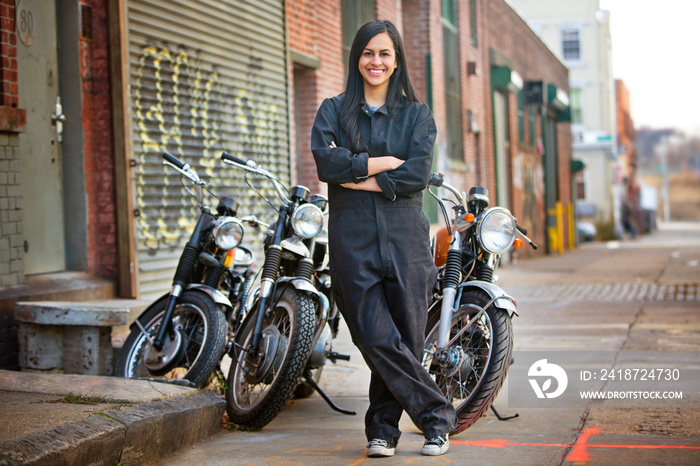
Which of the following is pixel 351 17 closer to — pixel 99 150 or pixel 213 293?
pixel 99 150

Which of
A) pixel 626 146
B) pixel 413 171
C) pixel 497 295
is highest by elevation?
pixel 626 146

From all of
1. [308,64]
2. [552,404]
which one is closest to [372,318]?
[552,404]

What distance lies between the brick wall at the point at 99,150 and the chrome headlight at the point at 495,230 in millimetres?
3543

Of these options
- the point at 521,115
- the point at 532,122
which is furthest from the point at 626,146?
the point at 521,115

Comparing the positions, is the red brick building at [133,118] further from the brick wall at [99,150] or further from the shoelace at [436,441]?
the shoelace at [436,441]

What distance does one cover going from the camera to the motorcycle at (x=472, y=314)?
4.28m

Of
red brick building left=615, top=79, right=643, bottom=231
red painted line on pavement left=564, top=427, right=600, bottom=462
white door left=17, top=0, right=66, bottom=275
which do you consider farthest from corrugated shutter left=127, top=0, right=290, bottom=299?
red brick building left=615, top=79, right=643, bottom=231

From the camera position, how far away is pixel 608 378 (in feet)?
19.0

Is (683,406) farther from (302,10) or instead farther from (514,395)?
(302,10)

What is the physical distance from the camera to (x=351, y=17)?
12320mm

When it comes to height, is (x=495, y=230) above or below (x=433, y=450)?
above
